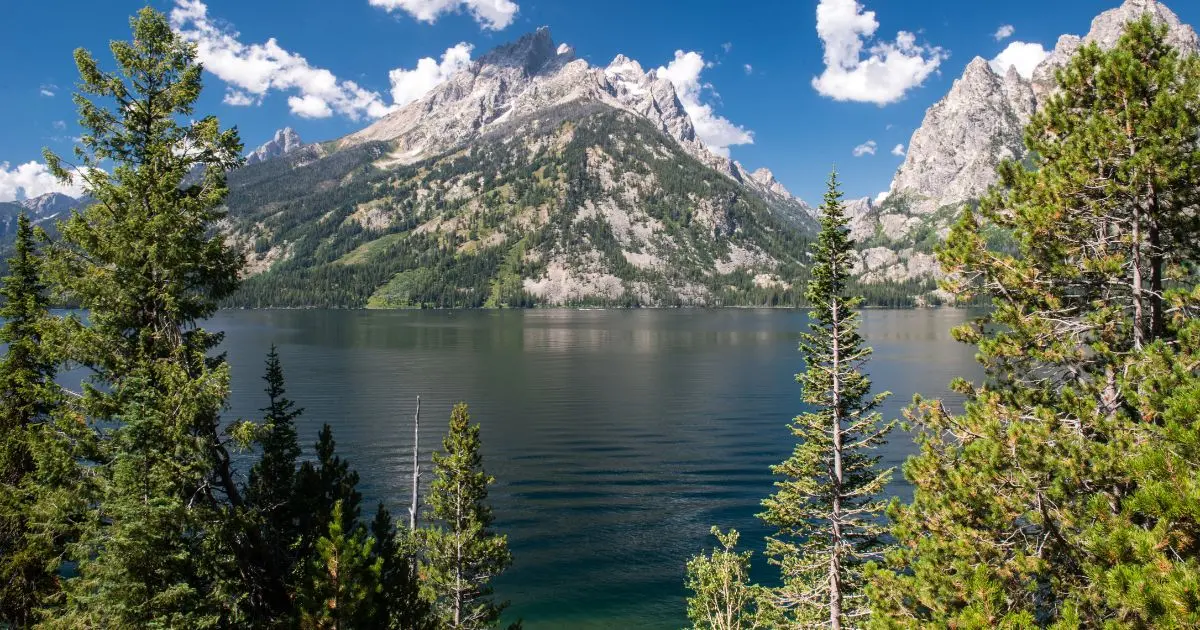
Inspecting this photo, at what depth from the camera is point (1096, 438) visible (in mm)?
13094

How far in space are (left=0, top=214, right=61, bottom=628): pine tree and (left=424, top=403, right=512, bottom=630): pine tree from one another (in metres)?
14.3

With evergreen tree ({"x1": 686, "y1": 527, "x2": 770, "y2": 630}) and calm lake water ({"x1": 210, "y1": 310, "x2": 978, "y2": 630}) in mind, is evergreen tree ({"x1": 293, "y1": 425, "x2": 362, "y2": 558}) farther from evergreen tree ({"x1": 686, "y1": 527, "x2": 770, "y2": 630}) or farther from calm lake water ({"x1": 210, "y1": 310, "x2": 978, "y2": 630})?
calm lake water ({"x1": 210, "y1": 310, "x2": 978, "y2": 630})

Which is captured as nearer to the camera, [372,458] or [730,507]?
[730,507]

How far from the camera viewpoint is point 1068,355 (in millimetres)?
13633

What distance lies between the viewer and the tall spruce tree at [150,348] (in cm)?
1512

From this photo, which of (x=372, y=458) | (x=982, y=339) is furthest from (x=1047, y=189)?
(x=372, y=458)

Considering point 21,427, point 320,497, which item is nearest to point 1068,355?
point 320,497

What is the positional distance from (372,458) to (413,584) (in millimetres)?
46475

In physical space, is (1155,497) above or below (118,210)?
below

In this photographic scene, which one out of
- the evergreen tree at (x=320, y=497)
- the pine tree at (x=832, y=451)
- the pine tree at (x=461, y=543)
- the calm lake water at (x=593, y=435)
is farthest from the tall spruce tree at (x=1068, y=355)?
the calm lake water at (x=593, y=435)

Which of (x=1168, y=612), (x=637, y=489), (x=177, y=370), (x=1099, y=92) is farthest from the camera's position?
(x=637, y=489)

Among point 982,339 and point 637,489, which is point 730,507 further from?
point 982,339

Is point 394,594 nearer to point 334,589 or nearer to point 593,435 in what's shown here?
point 334,589

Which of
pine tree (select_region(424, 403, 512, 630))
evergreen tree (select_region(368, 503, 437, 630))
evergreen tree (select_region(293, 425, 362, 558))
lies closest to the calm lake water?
pine tree (select_region(424, 403, 512, 630))
